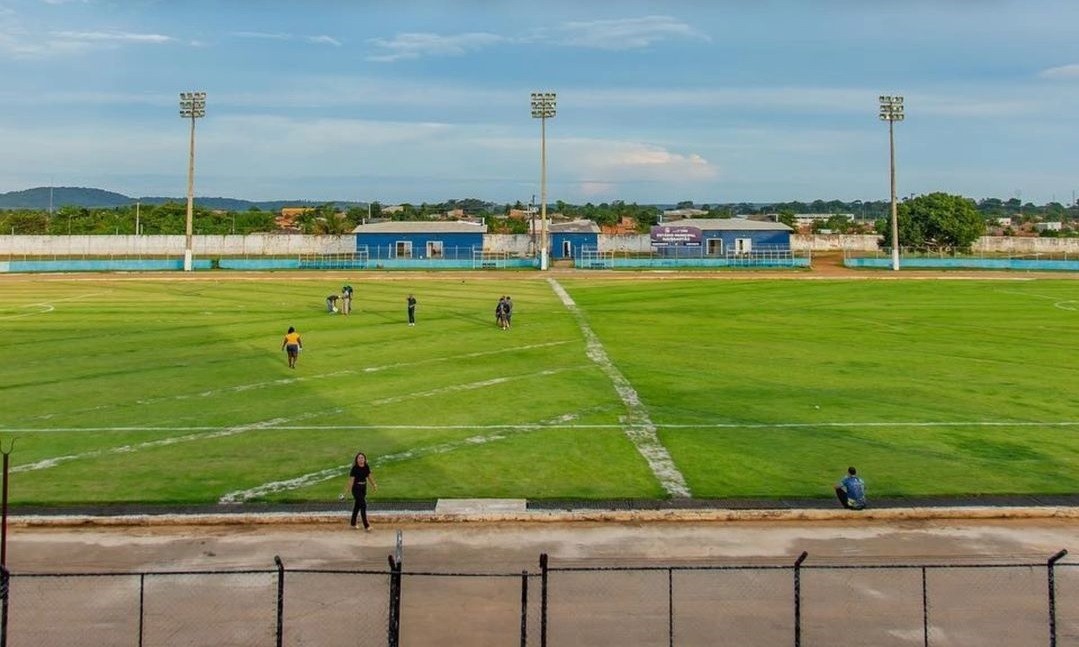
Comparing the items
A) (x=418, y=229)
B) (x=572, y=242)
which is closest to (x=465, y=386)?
(x=418, y=229)

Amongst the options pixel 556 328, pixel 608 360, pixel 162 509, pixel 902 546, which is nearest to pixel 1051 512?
pixel 902 546

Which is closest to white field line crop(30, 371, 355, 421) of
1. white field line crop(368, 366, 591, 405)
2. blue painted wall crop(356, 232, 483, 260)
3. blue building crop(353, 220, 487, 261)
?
white field line crop(368, 366, 591, 405)

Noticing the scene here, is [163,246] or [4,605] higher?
[163,246]

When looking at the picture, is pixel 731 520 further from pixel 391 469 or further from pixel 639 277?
pixel 639 277

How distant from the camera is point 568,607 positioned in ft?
Result: 44.8

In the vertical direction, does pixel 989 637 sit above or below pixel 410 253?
below

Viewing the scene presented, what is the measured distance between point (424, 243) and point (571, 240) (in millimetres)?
15480

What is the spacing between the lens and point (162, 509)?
714 inches

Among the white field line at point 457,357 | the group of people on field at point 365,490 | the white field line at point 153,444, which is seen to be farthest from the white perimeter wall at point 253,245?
the group of people on field at point 365,490

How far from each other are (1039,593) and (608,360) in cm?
2233

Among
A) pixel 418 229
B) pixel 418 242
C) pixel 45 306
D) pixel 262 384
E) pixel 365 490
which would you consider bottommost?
pixel 365 490

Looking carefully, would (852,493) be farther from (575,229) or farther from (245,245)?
(245,245)

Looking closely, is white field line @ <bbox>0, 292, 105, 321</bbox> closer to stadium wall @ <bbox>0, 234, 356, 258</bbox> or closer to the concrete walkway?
the concrete walkway

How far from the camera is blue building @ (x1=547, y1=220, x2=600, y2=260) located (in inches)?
3971
